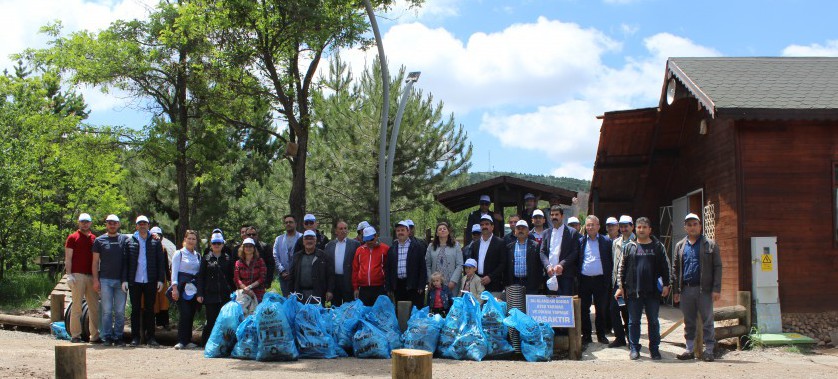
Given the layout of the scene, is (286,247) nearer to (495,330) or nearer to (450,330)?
(450,330)

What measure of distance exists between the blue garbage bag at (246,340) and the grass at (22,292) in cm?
855

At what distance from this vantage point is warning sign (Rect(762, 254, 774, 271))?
428 inches

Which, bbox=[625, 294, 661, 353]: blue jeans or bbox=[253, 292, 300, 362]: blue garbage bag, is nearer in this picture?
bbox=[625, 294, 661, 353]: blue jeans

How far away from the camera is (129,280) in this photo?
436 inches

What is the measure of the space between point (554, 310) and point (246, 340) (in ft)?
13.2

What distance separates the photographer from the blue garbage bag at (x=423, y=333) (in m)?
9.59

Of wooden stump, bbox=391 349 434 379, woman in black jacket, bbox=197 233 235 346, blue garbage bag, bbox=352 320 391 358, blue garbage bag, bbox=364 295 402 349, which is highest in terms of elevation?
woman in black jacket, bbox=197 233 235 346

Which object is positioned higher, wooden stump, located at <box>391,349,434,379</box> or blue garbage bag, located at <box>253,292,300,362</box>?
wooden stump, located at <box>391,349,434,379</box>

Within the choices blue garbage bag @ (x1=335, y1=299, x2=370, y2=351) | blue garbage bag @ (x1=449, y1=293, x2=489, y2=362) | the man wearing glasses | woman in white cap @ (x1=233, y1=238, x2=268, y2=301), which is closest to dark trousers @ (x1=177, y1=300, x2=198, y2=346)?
woman in white cap @ (x1=233, y1=238, x2=268, y2=301)

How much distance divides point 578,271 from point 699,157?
4432mm

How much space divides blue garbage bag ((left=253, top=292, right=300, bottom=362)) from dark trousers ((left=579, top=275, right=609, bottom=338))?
13.0ft

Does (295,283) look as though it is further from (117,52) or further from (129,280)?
(117,52)

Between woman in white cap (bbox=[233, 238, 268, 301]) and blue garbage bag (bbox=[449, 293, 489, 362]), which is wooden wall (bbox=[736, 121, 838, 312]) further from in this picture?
woman in white cap (bbox=[233, 238, 268, 301])

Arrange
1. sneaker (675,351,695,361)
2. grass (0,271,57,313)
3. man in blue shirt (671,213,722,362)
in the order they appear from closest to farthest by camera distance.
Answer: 1. man in blue shirt (671,213,722,362)
2. sneaker (675,351,695,361)
3. grass (0,271,57,313)
